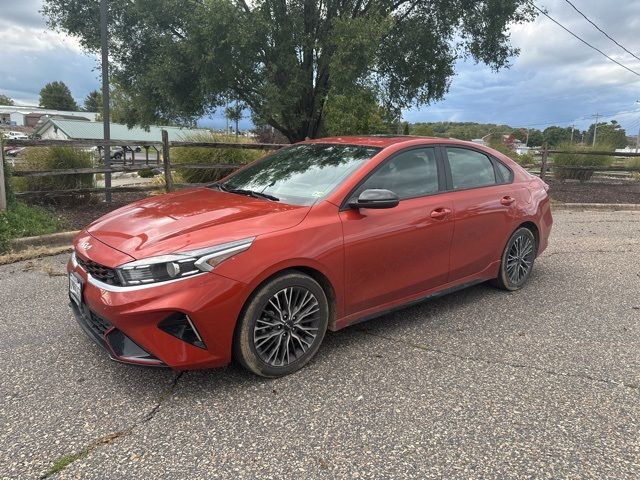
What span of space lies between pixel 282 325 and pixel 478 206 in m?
2.32

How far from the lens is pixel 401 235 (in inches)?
149

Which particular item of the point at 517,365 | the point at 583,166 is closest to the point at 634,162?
the point at 583,166

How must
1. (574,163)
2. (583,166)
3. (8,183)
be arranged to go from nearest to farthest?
1. (8,183)
2. (583,166)
3. (574,163)

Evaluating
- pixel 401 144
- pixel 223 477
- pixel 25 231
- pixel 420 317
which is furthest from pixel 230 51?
pixel 223 477

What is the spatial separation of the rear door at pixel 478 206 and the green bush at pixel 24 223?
553cm

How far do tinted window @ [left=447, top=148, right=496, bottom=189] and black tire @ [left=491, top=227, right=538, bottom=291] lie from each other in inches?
27.6

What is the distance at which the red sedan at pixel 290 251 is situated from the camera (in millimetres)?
2840

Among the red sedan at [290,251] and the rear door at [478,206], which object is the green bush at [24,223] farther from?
the rear door at [478,206]

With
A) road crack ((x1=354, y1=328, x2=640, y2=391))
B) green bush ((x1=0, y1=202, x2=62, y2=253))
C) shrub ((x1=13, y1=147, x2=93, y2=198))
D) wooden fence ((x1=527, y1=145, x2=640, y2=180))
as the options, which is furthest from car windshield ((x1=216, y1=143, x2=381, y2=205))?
wooden fence ((x1=527, y1=145, x2=640, y2=180))

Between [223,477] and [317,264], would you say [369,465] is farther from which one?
[317,264]

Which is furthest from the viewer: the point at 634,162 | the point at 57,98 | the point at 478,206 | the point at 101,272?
the point at 57,98

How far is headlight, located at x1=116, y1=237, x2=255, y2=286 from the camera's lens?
9.25ft

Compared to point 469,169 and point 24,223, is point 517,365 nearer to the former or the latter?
point 469,169

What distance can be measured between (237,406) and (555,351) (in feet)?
8.14
